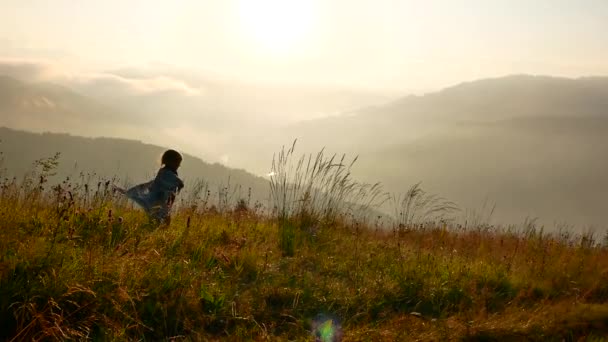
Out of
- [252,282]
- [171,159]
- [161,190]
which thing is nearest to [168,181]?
[161,190]

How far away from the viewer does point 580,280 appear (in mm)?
7621

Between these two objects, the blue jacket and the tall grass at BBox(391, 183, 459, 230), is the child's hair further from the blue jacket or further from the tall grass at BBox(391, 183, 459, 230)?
the tall grass at BBox(391, 183, 459, 230)

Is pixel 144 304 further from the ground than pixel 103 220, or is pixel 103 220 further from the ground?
pixel 103 220

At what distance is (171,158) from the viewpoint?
812 cm

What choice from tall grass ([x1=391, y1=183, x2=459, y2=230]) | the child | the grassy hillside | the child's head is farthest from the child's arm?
tall grass ([x1=391, y1=183, x2=459, y2=230])

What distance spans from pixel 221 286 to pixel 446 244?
5462 mm

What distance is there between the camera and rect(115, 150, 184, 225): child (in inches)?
288

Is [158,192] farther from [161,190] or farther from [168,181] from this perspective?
[168,181]

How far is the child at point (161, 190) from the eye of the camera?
731 cm

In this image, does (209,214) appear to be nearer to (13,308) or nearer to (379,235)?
(379,235)

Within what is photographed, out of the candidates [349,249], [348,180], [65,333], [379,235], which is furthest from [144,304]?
[379,235]

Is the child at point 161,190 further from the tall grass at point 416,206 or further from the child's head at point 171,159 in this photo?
the tall grass at point 416,206

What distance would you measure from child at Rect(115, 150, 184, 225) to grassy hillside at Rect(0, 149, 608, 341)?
212 mm

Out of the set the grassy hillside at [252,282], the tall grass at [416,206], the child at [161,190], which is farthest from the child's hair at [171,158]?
the tall grass at [416,206]
